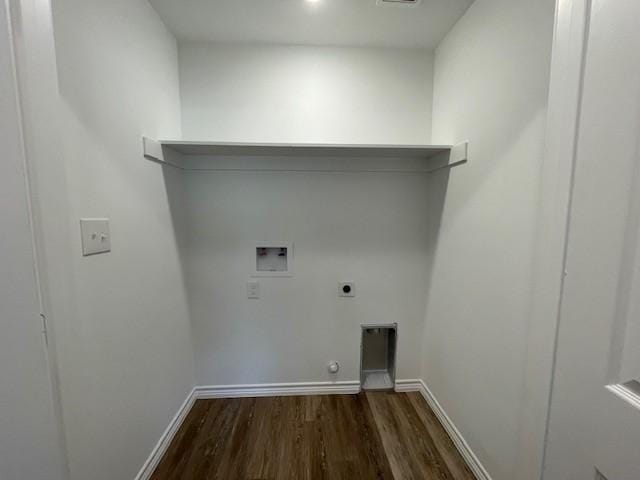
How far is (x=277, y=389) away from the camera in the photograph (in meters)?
1.94

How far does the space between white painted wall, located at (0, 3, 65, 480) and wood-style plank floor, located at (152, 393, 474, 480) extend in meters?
1.09

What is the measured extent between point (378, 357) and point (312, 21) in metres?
2.29

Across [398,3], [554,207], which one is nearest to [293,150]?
[398,3]

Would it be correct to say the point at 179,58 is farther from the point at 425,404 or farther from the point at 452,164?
the point at 425,404

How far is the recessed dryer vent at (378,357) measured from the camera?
1.98 m

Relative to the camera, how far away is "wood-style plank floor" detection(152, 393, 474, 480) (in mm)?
1381

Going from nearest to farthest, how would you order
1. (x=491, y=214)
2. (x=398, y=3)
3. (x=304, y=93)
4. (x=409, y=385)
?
(x=491, y=214) < (x=398, y=3) < (x=304, y=93) < (x=409, y=385)

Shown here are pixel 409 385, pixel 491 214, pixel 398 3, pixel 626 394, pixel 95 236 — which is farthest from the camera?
pixel 409 385

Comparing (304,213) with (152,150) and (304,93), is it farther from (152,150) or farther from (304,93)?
(152,150)

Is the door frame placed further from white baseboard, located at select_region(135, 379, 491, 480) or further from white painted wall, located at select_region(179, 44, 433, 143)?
white painted wall, located at select_region(179, 44, 433, 143)

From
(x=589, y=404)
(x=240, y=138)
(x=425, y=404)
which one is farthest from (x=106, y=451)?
(x=425, y=404)

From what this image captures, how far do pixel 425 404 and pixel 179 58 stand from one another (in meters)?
2.83

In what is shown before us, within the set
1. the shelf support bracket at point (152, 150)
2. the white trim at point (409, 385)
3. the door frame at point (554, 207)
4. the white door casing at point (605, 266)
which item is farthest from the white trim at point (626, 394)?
the shelf support bracket at point (152, 150)

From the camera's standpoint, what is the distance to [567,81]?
0.64m
